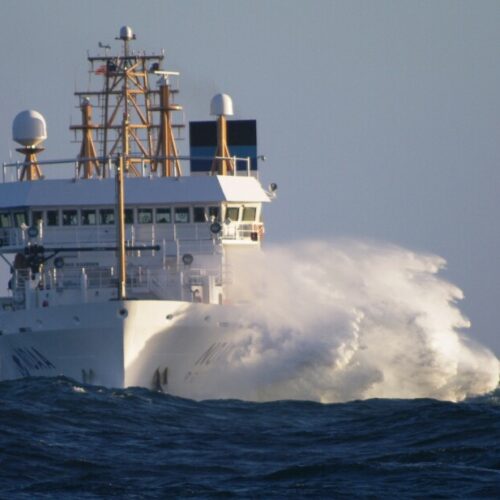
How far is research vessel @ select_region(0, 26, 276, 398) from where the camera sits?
58.6 m

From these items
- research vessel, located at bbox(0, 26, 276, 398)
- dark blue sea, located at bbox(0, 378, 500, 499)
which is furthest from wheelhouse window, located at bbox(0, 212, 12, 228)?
dark blue sea, located at bbox(0, 378, 500, 499)

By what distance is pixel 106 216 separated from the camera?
222ft

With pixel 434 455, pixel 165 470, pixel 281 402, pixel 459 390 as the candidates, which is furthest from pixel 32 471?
pixel 459 390

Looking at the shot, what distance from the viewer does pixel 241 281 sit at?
66.1m

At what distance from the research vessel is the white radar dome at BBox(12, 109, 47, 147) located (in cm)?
4

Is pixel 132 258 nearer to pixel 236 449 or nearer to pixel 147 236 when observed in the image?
pixel 147 236

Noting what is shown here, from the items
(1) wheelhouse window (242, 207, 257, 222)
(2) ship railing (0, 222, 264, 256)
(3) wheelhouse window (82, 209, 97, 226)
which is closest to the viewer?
(2) ship railing (0, 222, 264, 256)

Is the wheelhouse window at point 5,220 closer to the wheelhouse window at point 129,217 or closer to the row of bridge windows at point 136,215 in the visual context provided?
the row of bridge windows at point 136,215

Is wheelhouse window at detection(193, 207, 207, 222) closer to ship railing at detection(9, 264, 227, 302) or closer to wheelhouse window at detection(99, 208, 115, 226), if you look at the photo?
ship railing at detection(9, 264, 227, 302)

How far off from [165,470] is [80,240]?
3116cm

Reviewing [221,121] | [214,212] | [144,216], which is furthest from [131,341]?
[221,121]

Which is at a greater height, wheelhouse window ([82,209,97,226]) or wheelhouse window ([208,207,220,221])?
wheelhouse window ([208,207,220,221])

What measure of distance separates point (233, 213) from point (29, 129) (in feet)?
33.4

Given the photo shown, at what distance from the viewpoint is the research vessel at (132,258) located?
192 feet
